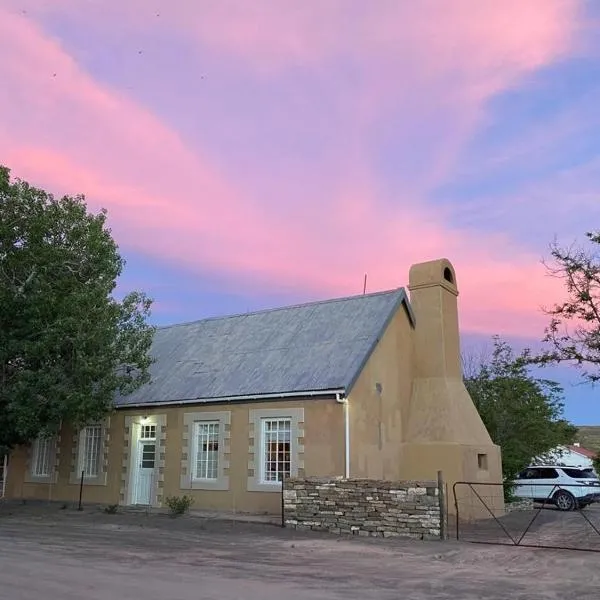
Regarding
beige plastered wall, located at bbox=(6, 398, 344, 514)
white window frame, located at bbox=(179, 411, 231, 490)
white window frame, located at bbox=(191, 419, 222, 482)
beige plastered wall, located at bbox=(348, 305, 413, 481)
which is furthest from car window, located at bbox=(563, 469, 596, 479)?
white window frame, located at bbox=(191, 419, 222, 482)

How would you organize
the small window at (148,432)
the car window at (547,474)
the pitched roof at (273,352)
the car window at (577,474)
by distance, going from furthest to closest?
the car window at (547,474)
the car window at (577,474)
the small window at (148,432)
the pitched roof at (273,352)

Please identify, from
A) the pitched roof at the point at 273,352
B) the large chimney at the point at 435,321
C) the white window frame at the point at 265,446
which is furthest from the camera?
the large chimney at the point at 435,321

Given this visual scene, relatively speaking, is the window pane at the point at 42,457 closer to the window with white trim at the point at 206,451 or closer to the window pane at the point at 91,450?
the window pane at the point at 91,450

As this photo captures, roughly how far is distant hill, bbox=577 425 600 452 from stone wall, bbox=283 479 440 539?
54.9 m

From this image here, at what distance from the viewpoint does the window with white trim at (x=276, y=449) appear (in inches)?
725

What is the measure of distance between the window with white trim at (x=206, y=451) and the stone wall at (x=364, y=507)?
3.98 meters

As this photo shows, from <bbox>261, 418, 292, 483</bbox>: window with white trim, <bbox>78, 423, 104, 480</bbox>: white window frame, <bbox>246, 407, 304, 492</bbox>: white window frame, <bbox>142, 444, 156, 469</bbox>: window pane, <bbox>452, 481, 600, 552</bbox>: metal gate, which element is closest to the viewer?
<bbox>452, 481, 600, 552</bbox>: metal gate

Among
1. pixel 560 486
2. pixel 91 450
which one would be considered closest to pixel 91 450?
pixel 91 450

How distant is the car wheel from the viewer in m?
24.1

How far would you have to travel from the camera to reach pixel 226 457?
63.5 feet

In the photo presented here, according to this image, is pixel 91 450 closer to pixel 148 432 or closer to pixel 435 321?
pixel 148 432

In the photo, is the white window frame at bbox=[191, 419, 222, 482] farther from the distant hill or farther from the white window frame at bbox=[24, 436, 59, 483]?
the distant hill

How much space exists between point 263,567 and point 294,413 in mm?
7804

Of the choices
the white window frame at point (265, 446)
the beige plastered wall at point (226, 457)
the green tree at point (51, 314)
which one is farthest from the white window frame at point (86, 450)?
the white window frame at point (265, 446)
